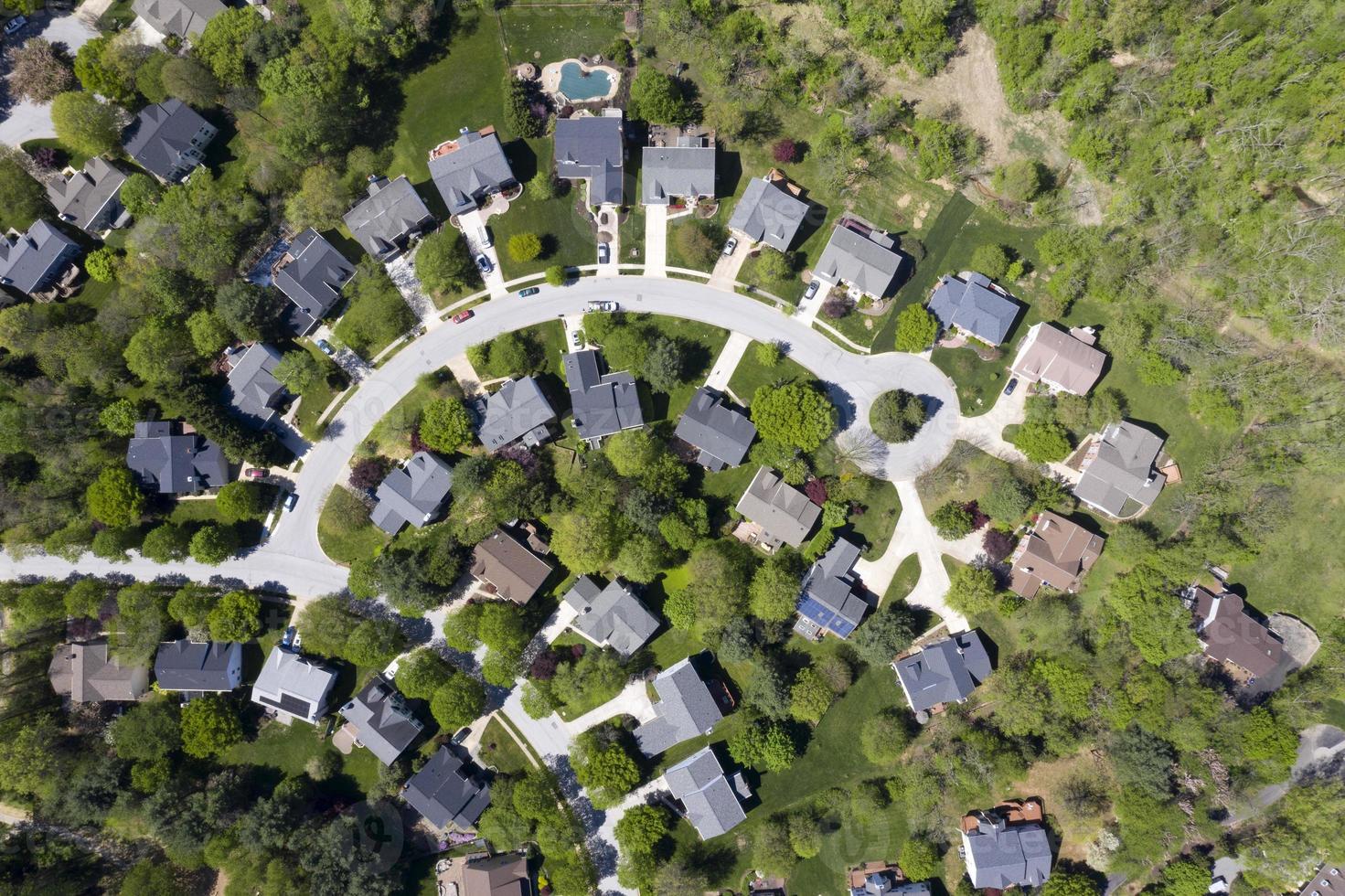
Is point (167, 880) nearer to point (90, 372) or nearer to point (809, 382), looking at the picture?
point (90, 372)

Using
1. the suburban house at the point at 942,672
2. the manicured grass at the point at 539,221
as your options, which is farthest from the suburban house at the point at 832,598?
the manicured grass at the point at 539,221

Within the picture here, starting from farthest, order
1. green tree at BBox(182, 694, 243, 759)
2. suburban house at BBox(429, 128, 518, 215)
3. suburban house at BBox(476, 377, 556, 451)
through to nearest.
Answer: suburban house at BBox(429, 128, 518, 215)
suburban house at BBox(476, 377, 556, 451)
green tree at BBox(182, 694, 243, 759)

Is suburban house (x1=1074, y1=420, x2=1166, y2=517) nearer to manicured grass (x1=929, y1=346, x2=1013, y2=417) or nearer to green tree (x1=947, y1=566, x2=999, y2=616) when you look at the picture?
manicured grass (x1=929, y1=346, x2=1013, y2=417)

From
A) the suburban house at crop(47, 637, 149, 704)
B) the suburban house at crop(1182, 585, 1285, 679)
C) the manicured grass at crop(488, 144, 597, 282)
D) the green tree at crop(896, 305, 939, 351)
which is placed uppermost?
the green tree at crop(896, 305, 939, 351)

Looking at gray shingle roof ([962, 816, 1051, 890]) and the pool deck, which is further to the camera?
the pool deck

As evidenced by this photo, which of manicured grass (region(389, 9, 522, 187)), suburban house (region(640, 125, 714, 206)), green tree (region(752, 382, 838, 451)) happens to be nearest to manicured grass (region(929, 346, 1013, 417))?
green tree (region(752, 382, 838, 451))

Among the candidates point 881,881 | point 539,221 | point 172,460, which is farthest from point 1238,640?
point 172,460
